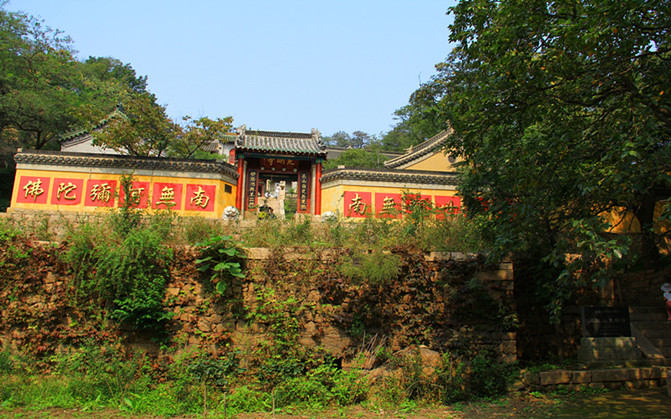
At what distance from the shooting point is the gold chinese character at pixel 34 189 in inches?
571

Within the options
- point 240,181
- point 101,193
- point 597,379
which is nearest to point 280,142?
point 240,181

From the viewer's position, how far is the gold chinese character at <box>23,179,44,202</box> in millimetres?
14508

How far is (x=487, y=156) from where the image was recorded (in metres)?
8.39

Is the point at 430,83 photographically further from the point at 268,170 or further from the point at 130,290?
the point at 130,290

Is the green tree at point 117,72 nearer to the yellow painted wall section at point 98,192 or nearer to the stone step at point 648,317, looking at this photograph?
the yellow painted wall section at point 98,192

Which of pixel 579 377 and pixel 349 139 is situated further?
pixel 349 139

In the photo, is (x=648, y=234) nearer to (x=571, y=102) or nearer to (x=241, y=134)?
(x=571, y=102)

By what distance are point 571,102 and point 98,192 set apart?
47.2 feet

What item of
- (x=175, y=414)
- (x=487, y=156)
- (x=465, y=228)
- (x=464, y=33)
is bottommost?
(x=175, y=414)

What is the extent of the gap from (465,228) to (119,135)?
1356 centimetres

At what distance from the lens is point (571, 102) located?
236 inches

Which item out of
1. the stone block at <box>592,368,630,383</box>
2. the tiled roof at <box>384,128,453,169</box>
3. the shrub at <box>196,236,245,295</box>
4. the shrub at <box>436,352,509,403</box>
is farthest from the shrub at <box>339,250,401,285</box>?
the tiled roof at <box>384,128,453,169</box>

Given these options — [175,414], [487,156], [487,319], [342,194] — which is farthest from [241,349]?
[342,194]

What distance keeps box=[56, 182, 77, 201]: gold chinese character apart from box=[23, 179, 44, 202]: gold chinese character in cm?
57
